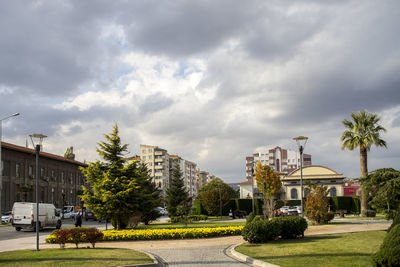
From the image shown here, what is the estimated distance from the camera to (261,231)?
59.3 feet

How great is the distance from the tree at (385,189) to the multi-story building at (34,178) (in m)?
38.8

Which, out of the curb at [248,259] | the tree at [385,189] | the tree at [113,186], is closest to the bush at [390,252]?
the curb at [248,259]

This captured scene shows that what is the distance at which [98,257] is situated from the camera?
13.7 metres

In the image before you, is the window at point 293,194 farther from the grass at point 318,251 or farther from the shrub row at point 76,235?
the shrub row at point 76,235

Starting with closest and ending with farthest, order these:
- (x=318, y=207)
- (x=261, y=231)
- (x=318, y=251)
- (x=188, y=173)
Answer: (x=318, y=251) < (x=261, y=231) < (x=318, y=207) < (x=188, y=173)

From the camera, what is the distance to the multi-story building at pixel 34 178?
54938 mm

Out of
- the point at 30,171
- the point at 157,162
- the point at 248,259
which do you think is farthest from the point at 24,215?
the point at 157,162

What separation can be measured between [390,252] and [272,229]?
9.42 metres

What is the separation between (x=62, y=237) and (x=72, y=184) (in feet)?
Answer: 202

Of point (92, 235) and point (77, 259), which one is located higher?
point (92, 235)

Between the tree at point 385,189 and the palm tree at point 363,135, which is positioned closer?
the tree at point 385,189

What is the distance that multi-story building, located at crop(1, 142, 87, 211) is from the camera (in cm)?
5494

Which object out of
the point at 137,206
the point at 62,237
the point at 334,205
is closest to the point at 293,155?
the point at 334,205

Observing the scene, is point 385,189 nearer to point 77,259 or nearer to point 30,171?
point 77,259
